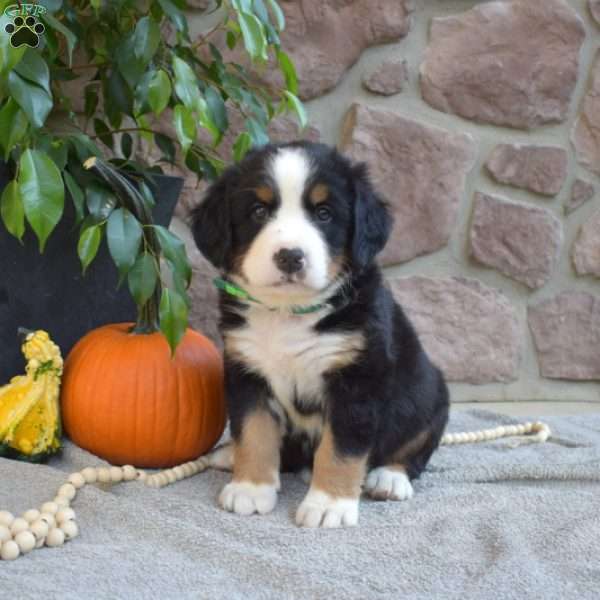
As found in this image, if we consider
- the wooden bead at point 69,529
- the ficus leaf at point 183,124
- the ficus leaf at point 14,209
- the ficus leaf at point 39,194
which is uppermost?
the ficus leaf at point 183,124

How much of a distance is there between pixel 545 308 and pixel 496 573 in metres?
1.94

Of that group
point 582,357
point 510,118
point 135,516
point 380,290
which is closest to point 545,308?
point 582,357

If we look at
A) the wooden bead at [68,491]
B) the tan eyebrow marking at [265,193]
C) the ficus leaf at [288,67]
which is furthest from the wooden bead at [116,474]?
the ficus leaf at [288,67]

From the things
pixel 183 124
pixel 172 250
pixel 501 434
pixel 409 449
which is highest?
pixel 183 124

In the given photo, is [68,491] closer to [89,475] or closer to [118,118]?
[89,475]

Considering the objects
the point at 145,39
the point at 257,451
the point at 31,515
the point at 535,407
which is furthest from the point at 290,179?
the point at 535,407

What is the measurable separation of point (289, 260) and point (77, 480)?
66 cm

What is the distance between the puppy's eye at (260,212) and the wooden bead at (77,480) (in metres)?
0.67

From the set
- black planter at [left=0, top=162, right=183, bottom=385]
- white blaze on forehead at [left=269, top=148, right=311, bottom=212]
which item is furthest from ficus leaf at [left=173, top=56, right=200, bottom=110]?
black planter at [left=0, top=162, right=183, bottom=385]

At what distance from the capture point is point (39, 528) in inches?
60.7

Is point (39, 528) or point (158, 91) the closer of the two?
point (39, 528)

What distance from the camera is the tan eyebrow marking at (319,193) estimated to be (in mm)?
1785

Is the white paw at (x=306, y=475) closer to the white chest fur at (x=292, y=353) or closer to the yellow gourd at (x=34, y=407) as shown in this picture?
the white chest fur at (x=292, y=353)

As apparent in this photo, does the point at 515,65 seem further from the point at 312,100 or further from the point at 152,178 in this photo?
the point at 152,178
